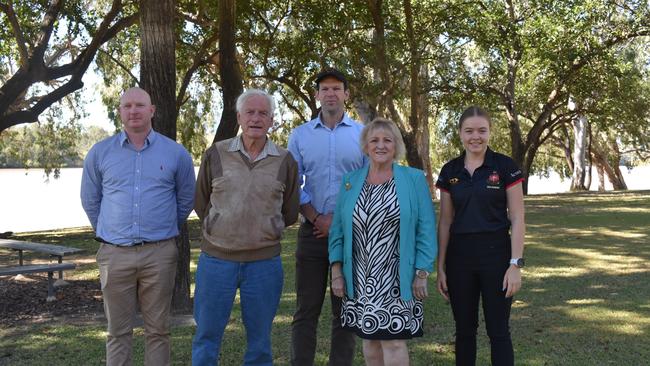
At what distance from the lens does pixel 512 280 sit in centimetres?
378

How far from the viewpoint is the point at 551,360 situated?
16.8ft

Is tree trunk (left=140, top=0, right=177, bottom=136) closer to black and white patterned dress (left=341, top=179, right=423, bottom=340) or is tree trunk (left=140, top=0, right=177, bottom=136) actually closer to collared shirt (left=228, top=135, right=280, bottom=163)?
collared shirt (left=228, top=135, right=280, bottom=163)

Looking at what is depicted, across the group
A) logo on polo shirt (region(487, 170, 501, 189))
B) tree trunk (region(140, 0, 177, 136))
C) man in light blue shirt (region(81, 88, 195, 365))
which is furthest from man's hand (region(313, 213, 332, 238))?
tree trunk (region(140, 0, 177, 136))

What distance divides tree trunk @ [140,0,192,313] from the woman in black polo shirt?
11.2 ft

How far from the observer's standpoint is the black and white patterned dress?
3.70 meters

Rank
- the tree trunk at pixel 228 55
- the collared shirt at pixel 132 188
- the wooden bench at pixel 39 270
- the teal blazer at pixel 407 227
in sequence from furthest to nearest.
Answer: the tree trunk at pixel 228 55 < the wooden bench at pixel 39 270 < the collared shirt at pixel 132 188 < the teal blazer at pixel 407 227

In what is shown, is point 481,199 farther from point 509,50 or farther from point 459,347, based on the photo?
point 509,50

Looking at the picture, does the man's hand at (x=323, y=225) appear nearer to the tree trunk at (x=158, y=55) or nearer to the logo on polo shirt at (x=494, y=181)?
the logo on polo shirt at (x=494, y=181)

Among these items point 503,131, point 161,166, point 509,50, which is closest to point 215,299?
point 161,166

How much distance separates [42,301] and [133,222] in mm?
4733

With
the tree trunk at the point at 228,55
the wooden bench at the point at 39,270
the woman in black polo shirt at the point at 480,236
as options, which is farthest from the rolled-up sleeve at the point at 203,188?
the tree trunk at the point at 228,55

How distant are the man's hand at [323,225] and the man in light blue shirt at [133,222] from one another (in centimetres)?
91

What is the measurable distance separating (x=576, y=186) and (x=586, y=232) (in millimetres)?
24362

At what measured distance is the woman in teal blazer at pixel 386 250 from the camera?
146 inches
